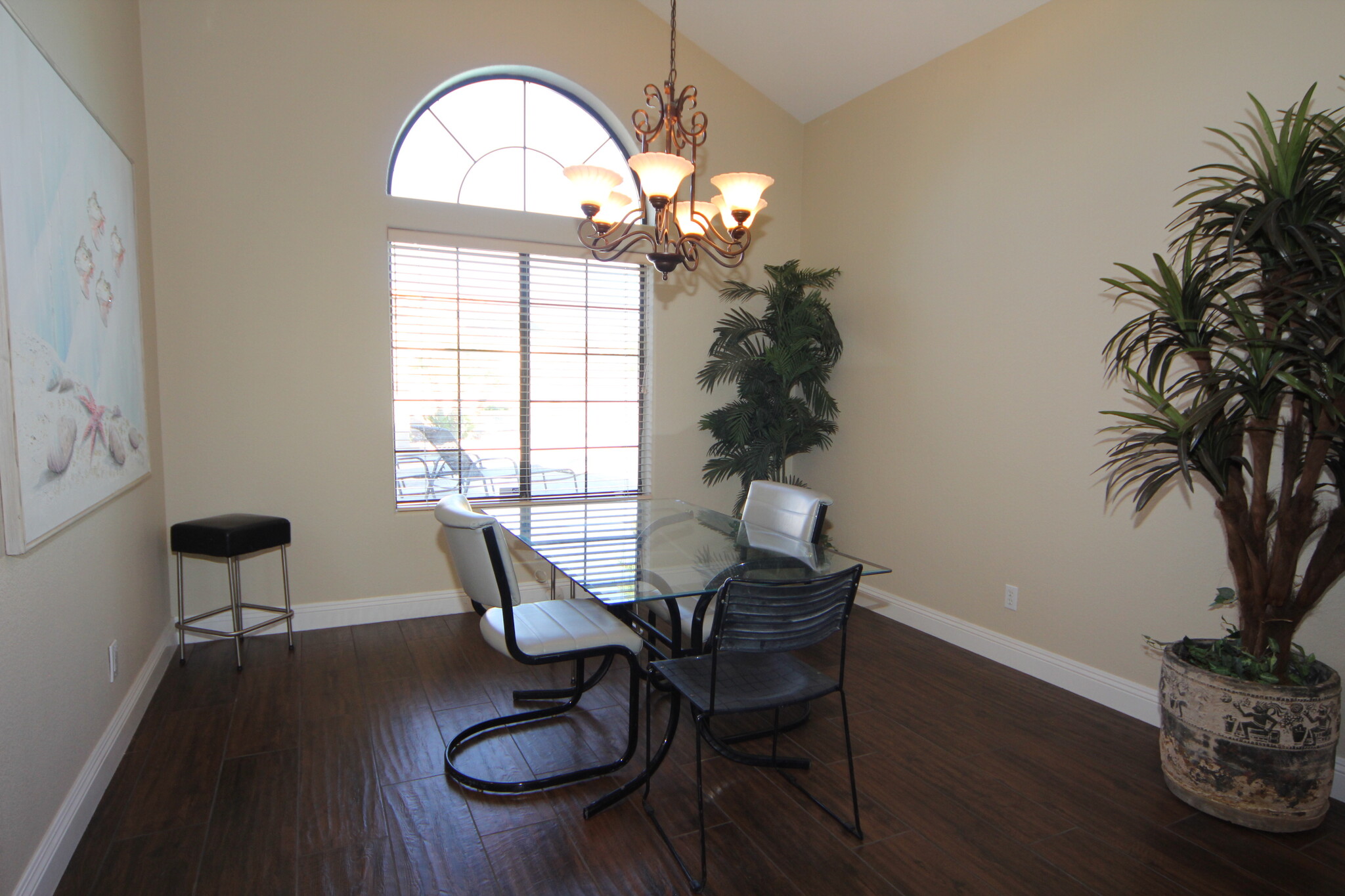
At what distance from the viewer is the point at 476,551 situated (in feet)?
7.71

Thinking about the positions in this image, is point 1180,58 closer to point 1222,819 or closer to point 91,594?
point 1222,819

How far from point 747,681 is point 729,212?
5.38 ft

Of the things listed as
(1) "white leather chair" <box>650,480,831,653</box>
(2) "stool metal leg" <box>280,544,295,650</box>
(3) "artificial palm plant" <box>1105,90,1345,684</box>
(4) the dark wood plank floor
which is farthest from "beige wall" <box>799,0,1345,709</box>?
(2) "stool metal leg" <box>280,544,295,650</box>

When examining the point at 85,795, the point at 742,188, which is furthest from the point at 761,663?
the point at 85,795

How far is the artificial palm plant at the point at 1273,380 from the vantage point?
6.55 ft

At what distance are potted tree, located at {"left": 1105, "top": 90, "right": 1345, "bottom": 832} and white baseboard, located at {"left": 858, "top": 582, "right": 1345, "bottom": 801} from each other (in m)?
0.49

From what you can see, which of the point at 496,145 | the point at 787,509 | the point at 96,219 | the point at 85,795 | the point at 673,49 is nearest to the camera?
the point at 85,795

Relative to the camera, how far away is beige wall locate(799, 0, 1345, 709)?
2.73 metres

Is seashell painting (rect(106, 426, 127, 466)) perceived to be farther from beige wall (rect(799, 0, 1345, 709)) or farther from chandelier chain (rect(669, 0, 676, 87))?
beige wall (rect(799, 0, 1345, 709))

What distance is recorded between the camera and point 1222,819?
2230mm

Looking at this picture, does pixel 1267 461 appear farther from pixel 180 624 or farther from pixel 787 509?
pixel 180 624

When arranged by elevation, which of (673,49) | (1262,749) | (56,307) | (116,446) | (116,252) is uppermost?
(673,49)

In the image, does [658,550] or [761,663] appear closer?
[761,663]

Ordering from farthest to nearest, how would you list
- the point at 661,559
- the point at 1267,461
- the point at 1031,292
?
the point at 1031,292
the point at 661,559
the point at 1267,461
